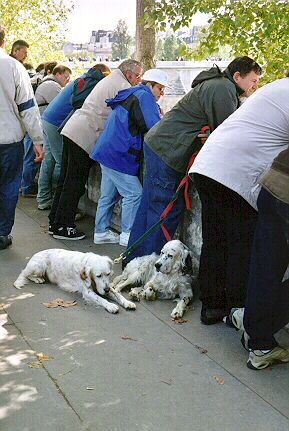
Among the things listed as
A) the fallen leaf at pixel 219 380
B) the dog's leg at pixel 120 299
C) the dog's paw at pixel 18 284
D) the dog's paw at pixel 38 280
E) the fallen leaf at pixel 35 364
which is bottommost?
the dog's paw at pixel 38 280

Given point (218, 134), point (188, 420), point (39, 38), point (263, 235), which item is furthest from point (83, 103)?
point (39, 38)

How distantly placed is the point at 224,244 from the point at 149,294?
0.93 metres

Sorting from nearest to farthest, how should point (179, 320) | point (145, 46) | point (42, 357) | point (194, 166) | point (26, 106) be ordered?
1. point (42, 357)
2. point (194, 166)
3. point (179, 320)
4. point (26, 106)
5. point (145, 46)

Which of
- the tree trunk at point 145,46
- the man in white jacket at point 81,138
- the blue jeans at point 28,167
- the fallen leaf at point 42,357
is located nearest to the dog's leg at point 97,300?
the fallen leaf at point 42,357

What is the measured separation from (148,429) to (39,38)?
14638 millimetres

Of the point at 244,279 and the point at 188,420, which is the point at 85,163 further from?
the point at 188,420

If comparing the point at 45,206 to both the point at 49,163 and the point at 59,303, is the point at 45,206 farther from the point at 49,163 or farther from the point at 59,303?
the point at 59,303

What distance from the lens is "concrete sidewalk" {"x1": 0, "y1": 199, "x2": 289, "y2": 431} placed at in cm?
355

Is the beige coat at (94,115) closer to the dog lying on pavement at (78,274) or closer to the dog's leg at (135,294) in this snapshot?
the dog lying on pavement at (78,274)

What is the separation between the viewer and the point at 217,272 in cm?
496

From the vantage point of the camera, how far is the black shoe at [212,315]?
196 inches

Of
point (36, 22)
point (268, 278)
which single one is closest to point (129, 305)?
point (268, 278)

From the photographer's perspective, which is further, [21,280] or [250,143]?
[21,280]

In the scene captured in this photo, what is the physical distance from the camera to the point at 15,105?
22.1 feet
